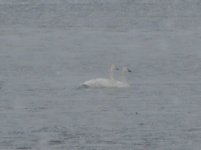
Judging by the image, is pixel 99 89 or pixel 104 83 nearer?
pixel 104 83

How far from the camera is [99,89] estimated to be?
22.8 m

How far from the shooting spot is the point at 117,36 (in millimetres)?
35125

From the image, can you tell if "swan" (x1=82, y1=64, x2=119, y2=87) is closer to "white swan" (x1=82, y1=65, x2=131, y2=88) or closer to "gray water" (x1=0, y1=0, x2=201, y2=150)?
"white swan" (x1=82, y1=65, x2=131, y2=88)

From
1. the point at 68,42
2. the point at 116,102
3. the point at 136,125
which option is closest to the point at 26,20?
the point at 68,42

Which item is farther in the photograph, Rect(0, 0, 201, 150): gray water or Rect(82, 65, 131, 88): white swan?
Rect(82, 65, 131, 88): white swan

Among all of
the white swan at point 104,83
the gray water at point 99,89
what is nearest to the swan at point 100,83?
the white swan at point 104,83

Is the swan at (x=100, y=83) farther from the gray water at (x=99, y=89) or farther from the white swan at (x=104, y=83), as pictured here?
the gray water at (x=99, y=89)

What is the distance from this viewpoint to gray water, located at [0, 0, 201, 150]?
16906 millimetres

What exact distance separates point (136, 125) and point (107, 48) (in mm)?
12863

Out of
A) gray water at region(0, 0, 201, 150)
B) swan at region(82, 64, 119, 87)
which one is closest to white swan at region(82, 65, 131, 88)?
swan at region(82, 64, 119, 87)

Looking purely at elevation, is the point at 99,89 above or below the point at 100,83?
below

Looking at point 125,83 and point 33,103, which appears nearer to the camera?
point 33,103

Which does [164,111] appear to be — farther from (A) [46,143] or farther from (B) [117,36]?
(B) [117,36]

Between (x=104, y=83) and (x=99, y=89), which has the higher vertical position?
(x=104, y=83)
